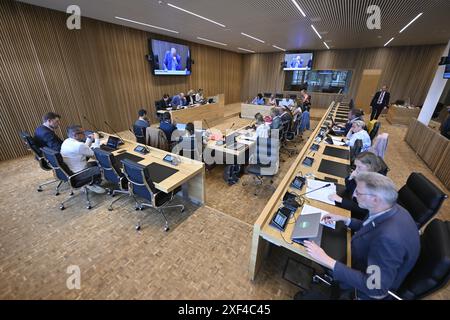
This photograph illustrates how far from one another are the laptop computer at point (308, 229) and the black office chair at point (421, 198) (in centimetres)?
81

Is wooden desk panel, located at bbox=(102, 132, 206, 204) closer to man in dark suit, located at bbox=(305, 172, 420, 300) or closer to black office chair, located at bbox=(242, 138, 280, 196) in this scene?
black office chair, located at bbox=(242, 138, 280, 196)

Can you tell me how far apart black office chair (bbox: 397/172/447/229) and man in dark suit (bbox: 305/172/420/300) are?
613mm

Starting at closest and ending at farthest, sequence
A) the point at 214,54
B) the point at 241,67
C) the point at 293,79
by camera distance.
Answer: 1. the point at 214,54
2. the point at 293,79
3. the point at 241,67

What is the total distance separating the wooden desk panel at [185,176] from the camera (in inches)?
99.7

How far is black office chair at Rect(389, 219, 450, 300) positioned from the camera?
109 centimetres

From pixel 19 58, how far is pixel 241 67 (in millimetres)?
12196

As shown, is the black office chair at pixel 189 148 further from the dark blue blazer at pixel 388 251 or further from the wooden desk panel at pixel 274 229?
the dark blue blazer at pixel 388 251

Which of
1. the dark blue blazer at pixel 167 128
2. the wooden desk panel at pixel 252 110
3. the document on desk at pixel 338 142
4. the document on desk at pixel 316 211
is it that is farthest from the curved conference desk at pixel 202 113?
the document on desk at pixel 316 211

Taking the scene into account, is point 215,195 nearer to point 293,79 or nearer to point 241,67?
point 293,79

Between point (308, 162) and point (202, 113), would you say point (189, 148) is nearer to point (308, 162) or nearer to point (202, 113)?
point (308, 162)

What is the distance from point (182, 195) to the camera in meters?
3.38
